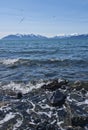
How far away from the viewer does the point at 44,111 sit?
Answer: 460 inches

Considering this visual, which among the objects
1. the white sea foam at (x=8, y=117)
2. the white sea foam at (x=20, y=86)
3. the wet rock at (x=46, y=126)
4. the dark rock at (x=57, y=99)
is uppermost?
the dark rock at (x=57, y=99)

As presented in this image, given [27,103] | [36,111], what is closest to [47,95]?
[27,103]

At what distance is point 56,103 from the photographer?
40.0 feet

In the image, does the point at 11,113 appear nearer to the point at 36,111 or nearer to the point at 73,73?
the point at 36,111

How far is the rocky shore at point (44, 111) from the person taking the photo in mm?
10094

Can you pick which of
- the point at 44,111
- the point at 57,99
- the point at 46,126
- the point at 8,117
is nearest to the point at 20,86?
the point at 57,99

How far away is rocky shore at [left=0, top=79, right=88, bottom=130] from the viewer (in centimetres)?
1009

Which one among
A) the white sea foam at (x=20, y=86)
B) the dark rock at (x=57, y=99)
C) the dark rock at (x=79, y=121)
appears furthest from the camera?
the white sea foam at (x=20, y=86)

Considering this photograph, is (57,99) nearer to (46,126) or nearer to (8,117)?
(8,117)

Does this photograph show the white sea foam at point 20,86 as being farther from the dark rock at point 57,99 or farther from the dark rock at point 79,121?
the dark rock at point 79,121

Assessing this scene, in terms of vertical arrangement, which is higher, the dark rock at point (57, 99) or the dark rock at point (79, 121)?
the dark rock at point (57, 99)

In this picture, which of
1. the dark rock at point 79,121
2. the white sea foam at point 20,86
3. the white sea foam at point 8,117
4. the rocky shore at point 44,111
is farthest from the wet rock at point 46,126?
the white sea foam at point 20,86

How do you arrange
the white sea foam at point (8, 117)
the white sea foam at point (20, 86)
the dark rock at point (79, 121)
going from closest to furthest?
the dark rock at point (79, 121)
the white sea foam at point (8, 117)
the white sea foam at point (20, 86)

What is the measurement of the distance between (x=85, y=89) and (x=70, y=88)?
82cm
